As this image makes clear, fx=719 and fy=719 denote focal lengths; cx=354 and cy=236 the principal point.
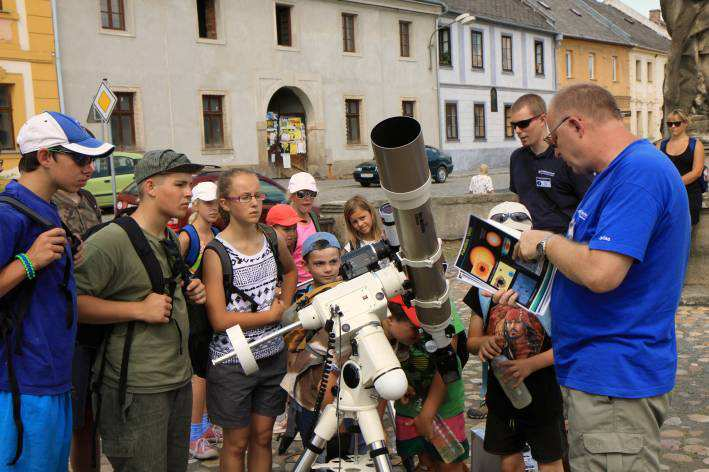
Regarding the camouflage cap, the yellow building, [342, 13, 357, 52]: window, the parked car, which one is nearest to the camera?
the camouflage cap

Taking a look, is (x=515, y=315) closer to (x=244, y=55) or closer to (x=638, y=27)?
(x=244, y=55)

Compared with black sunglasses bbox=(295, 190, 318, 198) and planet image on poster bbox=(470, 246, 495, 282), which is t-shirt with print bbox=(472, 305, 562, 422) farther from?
black sunglasses bbox=(295, 190, 318, 198)

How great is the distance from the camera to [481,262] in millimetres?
2697

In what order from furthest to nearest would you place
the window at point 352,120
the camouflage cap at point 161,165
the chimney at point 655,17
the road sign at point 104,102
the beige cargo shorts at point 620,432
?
the chimney at point 655,17, the window at point 352,120, the road sign at point 104,102, the camouflage cap at point 161,165, the beige cargo shorts at point 620,432

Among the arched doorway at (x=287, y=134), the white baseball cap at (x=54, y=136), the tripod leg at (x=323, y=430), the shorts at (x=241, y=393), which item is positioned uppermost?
the arched doorway at (x=287, y=134)

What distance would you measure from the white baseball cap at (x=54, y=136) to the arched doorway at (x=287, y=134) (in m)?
26.0

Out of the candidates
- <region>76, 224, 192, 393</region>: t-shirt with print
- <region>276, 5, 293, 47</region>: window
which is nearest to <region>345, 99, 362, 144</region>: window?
<region>276, 5, 293, 47</region>: window

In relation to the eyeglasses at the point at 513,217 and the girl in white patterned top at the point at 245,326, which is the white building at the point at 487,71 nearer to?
the girl in white patterned top at the point at 245,326

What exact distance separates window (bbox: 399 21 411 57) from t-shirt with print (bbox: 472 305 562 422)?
3089 centimetres

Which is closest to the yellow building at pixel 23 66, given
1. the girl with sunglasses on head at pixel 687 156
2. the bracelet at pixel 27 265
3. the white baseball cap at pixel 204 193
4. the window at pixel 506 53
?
the white baseball cap at pixel 204 193

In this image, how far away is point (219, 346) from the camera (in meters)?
3.77

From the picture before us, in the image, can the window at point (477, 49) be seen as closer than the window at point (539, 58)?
Yes

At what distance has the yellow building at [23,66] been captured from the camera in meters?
20.7

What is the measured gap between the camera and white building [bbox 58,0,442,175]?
76.5 ft
